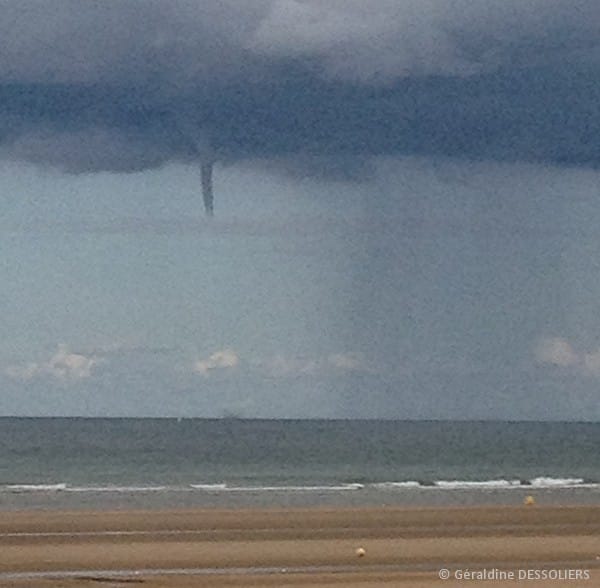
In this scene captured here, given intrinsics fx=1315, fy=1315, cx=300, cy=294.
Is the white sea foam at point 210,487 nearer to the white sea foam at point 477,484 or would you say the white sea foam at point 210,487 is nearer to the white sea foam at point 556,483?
the white sea foam at point 477,484

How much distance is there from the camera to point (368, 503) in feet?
123

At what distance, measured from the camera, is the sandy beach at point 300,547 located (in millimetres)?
22219

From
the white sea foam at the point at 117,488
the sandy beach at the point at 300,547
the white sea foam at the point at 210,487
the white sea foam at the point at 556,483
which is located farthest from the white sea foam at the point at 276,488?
the sandy beach at the point at 300,547

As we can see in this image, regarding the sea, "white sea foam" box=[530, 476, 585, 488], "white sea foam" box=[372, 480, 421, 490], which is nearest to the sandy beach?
the sea

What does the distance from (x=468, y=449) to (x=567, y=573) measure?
64.2 meters

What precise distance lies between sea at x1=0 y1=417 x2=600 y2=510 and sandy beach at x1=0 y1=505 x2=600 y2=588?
5.09 metres

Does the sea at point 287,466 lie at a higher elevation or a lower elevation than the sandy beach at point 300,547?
higher

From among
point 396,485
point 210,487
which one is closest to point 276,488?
point 210,487

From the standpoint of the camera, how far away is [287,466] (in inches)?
2530

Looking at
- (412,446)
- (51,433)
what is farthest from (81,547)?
(51,433)

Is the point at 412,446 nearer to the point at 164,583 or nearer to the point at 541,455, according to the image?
the point at 541,455

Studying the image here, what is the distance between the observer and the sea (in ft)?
132

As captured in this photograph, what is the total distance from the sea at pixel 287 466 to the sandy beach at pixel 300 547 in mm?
5090

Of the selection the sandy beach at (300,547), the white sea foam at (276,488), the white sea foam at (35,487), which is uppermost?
the white sea foam at (35,487)
